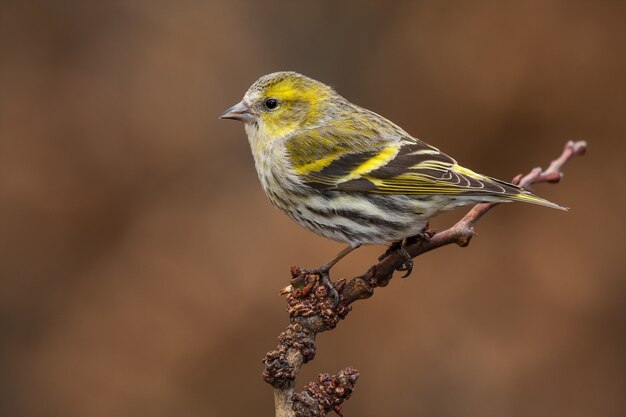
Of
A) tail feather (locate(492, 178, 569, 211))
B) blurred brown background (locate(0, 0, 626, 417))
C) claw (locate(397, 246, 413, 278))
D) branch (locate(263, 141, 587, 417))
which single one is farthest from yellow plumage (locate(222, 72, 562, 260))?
blurred brown background (locate(0, 0, 626, 417))

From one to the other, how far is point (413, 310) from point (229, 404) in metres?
1.52

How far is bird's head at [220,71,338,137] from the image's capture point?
4832mm

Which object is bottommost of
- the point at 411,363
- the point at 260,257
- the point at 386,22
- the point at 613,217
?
the point at 411,363

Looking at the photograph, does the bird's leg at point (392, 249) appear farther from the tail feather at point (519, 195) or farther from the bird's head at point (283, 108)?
the bird's head at point (283, 108)

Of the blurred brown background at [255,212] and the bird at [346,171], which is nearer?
the bird at [346,171]

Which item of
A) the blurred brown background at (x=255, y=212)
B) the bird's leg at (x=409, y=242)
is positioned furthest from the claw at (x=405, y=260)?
the blurred brown background at (x=255, y=212)

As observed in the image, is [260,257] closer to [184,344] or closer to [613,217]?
[184,344]

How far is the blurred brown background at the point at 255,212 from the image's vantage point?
22.3 ft

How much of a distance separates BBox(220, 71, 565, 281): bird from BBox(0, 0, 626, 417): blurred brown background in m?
2.29

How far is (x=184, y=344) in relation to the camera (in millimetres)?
6906

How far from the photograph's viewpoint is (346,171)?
4.51 metres

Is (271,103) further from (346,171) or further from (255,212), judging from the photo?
(255,212)

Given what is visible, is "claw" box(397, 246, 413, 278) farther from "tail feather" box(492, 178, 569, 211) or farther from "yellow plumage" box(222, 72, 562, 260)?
"tail feather" box(492, 178, 569, 211)

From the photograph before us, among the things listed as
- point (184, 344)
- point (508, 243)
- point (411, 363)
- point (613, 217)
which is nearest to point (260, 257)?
point (184, 344)
